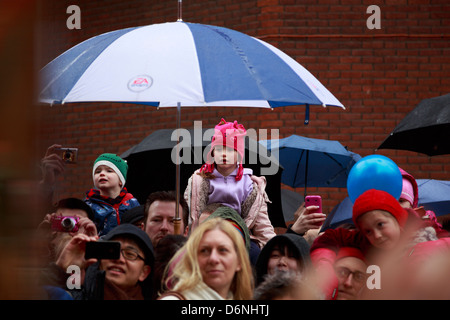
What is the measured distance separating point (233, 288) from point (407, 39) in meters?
6.94

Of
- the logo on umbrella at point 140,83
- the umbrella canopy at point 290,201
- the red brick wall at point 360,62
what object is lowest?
the umbrella canopy at point 290,201

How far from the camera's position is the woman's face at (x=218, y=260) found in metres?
2.62

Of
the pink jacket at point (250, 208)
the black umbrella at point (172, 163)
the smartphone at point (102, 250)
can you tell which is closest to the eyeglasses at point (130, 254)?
the smartphone at point (102, 250)

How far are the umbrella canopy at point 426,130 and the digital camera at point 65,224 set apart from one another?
3095 mm

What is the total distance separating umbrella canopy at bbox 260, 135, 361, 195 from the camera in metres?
7.05

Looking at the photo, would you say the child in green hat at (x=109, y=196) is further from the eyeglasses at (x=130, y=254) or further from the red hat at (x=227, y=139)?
the eyeglasses at (x=130, y=254)

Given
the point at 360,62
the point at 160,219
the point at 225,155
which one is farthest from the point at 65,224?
the point at 360,62

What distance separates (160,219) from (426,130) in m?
2.86

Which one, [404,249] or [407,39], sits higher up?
[407,39]

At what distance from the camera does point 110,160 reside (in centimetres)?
513

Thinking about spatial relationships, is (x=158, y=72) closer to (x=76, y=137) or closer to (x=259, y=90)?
(x=259, y=90)

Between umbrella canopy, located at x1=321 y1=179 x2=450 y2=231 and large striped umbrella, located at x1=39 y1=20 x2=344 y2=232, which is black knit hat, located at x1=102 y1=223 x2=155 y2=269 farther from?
umbrella canopy, located at x1=321 y1=179 x2=450 y2=231

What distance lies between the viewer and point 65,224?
12.4 ft
